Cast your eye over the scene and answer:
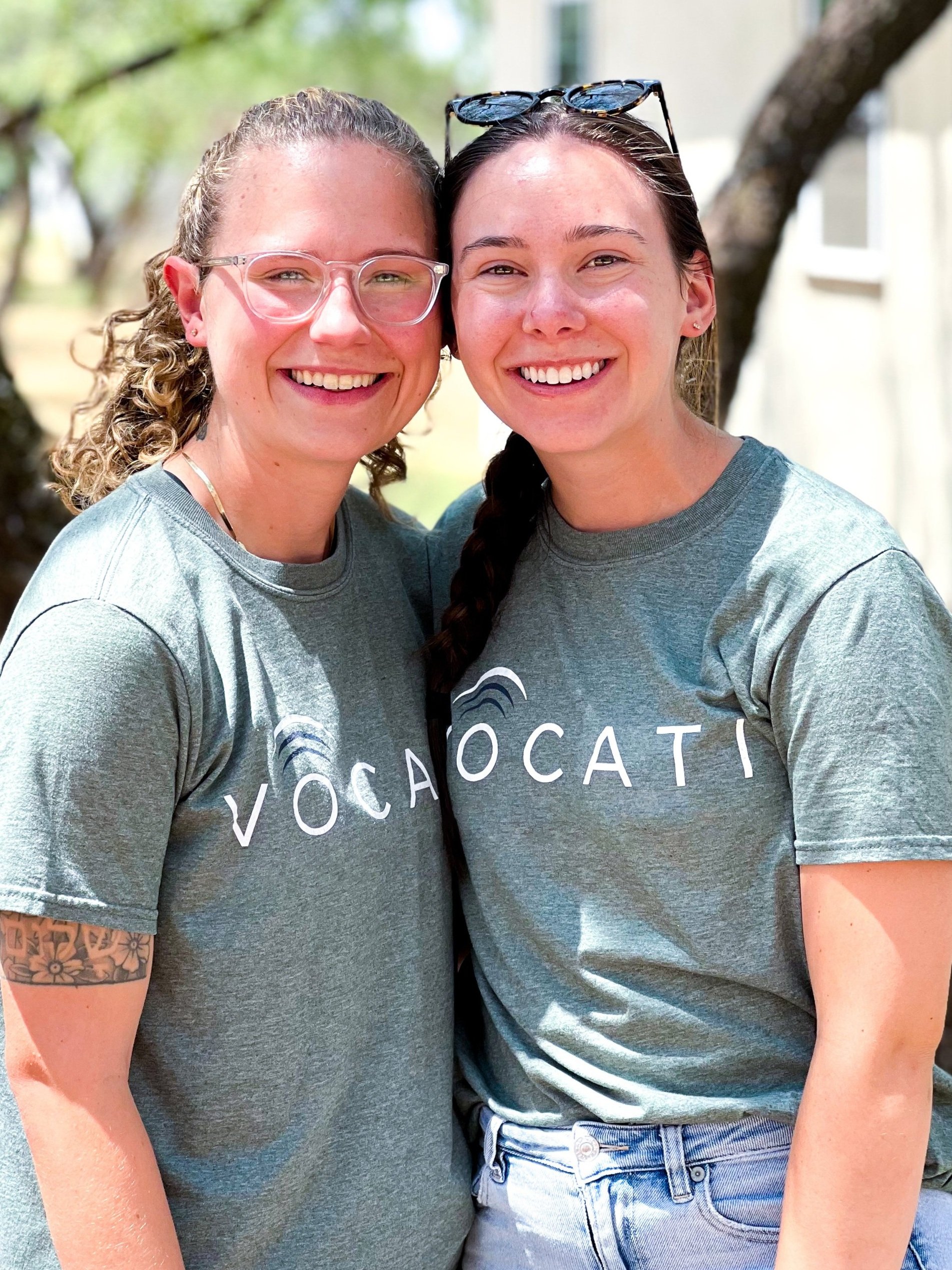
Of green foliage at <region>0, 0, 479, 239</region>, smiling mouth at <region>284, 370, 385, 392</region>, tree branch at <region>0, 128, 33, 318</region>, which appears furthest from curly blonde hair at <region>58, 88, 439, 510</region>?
tree branch at <region>0, 128, 33, 318</region>

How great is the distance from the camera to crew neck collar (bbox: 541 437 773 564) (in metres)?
2.10

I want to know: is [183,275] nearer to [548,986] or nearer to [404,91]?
[548,986]

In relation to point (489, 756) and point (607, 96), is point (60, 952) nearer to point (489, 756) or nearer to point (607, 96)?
point (489, 756)

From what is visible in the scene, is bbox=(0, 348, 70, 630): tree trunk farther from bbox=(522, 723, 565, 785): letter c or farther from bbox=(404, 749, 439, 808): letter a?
bbox=(522, 723, 565, 785): letter c

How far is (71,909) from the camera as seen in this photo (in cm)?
178

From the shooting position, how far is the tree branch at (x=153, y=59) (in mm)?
8719

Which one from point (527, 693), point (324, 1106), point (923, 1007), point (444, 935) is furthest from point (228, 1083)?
point (923, 1007)

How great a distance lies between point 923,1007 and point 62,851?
110 centimetres

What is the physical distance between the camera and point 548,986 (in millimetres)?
2107

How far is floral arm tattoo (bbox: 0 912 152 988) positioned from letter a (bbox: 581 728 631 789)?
26.0 inches

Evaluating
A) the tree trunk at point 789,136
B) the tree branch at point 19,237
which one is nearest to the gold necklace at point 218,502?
the tree trunk at point 789,136

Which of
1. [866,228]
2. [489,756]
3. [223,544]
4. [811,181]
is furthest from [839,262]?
[223,544]

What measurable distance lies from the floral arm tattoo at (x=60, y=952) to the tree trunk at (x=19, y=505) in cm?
211

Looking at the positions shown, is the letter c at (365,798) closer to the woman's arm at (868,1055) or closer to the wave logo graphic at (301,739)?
the wave logo graphic at (301,739)
